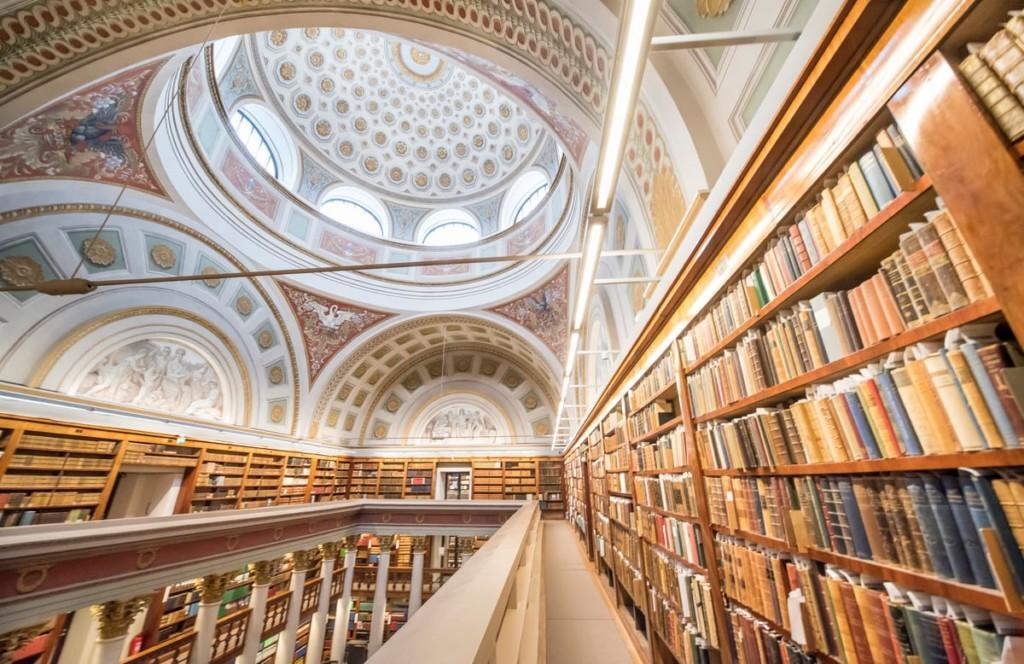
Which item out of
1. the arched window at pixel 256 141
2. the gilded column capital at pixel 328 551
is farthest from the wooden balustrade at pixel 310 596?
the arched window at pixel 256 141

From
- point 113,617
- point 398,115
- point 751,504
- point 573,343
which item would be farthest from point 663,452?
point 398,115

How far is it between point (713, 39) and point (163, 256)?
9.97 m

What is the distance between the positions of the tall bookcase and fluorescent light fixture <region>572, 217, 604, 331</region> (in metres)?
0.62

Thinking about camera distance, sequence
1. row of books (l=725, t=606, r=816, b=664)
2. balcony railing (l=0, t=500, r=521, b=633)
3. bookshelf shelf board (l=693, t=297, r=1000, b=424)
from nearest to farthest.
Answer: bookshelf shelf board (l=693, t=297, r=1000, b=424) < row of books (l=725, t=606, r=816, b=664) < balcony railing (l=0, t=500, r=521, b=633)

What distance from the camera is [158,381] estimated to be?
26.9 feet

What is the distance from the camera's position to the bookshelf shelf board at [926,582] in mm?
832

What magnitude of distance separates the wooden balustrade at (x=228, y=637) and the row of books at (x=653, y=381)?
9.65m

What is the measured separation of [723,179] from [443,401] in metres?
14.1

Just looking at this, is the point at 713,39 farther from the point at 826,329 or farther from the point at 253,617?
the point at 253,617

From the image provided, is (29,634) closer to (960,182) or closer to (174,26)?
(174,26)

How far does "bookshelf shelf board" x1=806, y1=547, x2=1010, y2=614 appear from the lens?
832 mm

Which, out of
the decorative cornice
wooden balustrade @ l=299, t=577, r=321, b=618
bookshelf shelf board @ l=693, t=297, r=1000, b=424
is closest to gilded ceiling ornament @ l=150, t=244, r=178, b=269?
the decorative cornice

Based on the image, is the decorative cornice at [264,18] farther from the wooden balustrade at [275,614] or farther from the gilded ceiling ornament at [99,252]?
the wooden balustrade at [275,614]

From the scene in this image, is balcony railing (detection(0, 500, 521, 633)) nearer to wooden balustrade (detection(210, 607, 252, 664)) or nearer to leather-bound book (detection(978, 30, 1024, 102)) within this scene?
wooden balustrade (detection(210, 607, 252, 664))
